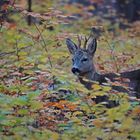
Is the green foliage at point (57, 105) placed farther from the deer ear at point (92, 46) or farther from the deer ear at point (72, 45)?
the deer ear at point (92, 46)

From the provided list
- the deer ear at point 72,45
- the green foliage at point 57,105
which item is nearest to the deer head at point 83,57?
the deer ear at point 72,45

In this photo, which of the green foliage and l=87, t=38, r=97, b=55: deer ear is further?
l=87, t=38, r=97, b=55: deer ear

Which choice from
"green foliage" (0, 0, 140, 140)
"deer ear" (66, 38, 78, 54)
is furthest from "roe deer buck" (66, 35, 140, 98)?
"green foliage" (0, 0, 140, 140)

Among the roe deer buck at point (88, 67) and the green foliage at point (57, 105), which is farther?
the roe deer buck at point (88, 67)

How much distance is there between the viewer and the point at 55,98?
Result: 7570 mm

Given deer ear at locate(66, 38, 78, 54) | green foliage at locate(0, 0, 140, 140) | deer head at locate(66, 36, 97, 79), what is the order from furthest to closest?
deer ear at locate(66, 38, 78, 54) → deer head at locate(66, 36, 97, 79) → green foliage at locate(0, 0, 140, 140)

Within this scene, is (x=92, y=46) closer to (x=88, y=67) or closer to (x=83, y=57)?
(x=83, y=57)

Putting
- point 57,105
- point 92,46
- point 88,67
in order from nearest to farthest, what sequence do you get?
point 57,105
point 88,67
point 92,46

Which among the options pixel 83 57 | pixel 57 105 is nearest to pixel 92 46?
pixel 83 57

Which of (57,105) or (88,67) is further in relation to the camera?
(88,67)

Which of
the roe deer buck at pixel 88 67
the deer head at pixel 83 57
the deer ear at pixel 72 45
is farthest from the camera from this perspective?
the deer ear at pixel 72 45

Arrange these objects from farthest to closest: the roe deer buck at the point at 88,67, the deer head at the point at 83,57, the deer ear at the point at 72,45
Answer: the deer ear at the point at 72,45 < the deer head at the point at 83,57 < the roe deer buck at the point at 88,67

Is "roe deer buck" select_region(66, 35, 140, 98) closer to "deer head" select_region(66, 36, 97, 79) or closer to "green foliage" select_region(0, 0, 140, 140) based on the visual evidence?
"deer head" select_region(66, 36, 97, 79)

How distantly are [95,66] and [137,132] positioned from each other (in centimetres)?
425
